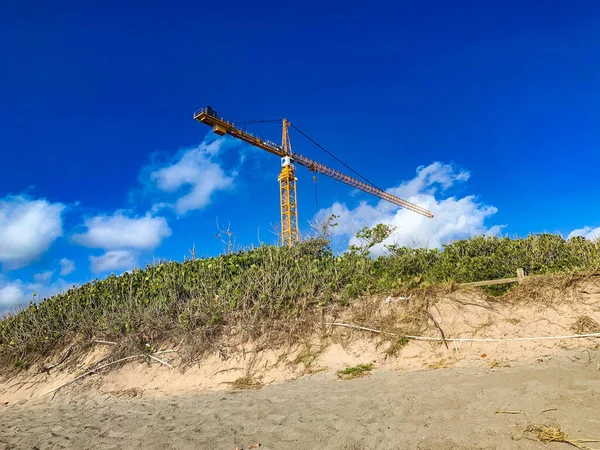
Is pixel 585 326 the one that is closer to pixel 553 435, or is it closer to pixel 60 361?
pixel 553 435

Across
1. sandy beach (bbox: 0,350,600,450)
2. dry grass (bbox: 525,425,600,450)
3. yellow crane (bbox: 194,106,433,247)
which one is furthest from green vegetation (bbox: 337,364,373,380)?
yellow crane (bbox: 194,106,433,247)

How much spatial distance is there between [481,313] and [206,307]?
→ 16.4 feet

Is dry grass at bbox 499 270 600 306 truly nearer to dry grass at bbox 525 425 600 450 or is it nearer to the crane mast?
dry grass at bbox 525 425 600 450

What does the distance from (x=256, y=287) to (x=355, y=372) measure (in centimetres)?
260

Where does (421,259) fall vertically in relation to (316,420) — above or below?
above

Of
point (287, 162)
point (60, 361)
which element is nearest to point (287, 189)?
point (287, 162)

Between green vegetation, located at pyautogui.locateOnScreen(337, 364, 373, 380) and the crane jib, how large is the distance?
3630 cm

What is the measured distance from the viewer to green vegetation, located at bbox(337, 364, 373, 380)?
5777mm

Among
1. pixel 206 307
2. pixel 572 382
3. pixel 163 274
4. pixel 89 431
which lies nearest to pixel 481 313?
pixel 572 382

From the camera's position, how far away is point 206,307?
7.66 meters

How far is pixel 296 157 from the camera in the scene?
46.2 metres

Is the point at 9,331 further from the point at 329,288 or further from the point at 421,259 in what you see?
the point at 421,259

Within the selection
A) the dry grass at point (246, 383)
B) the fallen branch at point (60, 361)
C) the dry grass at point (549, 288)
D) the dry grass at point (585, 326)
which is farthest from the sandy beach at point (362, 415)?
the fallen branch at point (60, 361)

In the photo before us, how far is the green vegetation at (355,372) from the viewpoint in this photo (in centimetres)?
578
